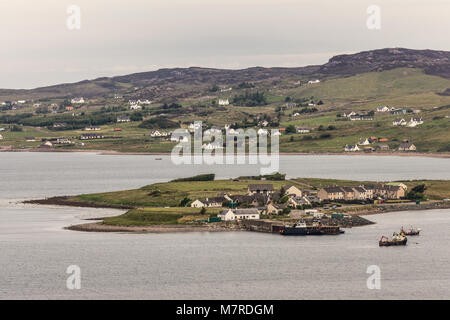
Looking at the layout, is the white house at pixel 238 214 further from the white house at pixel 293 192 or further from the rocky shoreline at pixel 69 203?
the rocky shoreline at pixel 69 203

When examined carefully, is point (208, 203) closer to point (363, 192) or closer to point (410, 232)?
point (363, 192)

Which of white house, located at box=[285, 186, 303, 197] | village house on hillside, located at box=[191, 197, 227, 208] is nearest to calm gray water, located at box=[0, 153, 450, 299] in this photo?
village house on hillside, located at box=[191, 197, 227, 208]

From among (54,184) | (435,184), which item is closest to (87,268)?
(435,184)

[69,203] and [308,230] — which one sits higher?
[308,230]

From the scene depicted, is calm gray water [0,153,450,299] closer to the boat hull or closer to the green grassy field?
the boat hull

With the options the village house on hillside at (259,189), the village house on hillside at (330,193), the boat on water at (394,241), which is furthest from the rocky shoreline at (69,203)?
the boat on water at (394,241)

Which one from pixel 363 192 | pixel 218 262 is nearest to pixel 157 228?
pixel 218 262
